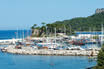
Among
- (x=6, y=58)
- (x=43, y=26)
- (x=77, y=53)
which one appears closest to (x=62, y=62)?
(x=77, y=53)

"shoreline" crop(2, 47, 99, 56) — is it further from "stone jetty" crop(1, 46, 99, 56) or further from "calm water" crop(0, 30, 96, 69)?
"calm water" crop(0, 30, 96, 69)

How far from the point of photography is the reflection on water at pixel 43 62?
42.2m

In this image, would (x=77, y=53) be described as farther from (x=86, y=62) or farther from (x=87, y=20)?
(x=87, y=20)

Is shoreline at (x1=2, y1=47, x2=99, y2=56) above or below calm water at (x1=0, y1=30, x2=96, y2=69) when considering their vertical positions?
above

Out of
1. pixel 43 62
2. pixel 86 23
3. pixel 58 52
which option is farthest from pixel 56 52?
pixel 86 23

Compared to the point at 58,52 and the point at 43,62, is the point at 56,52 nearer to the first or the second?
the point at 58,52

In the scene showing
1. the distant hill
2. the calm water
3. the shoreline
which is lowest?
the calm water

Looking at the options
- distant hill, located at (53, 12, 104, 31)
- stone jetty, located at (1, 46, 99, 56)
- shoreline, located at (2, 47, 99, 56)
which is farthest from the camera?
distant hill, located at (53, 12, 104, 31)

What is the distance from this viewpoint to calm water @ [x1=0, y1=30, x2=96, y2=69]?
4222 centimetres

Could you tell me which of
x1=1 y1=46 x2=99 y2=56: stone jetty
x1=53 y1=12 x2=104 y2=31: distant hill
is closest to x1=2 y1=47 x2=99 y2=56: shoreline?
x1=1 y1=46 x2=99 y2=56: stone jetty

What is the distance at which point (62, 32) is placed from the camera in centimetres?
9819

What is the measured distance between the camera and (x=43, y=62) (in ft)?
150

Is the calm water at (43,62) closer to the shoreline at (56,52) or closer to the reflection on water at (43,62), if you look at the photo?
the reflection on water at (43,62)

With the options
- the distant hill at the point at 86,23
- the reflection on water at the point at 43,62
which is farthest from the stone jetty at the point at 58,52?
the distant hill at the point at 86,23
